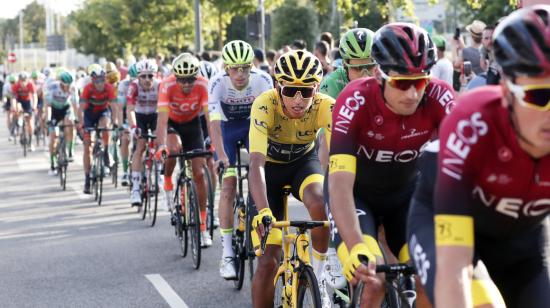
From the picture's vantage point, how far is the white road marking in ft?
26.3

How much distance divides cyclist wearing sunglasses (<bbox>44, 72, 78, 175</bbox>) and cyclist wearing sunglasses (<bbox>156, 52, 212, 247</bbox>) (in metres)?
6.26

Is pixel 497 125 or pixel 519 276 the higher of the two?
pixel 497 125

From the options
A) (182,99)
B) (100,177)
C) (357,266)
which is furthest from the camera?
(100,177)

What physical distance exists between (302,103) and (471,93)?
309 cm

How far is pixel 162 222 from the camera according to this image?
12.6 metres

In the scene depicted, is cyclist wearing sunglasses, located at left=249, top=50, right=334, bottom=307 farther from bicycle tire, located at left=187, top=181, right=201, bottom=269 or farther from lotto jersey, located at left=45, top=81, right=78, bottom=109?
lotto jersey, located at left=45, top=81, right=78, bottom=109

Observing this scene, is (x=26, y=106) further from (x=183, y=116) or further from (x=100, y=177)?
(x=183, y=116)

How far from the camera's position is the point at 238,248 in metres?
8.18

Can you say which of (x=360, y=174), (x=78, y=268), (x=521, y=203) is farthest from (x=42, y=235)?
(x=521, y=203)

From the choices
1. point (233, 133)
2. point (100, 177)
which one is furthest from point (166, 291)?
point (100, 177)

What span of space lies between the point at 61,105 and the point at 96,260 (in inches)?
345

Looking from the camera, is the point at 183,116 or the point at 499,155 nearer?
the point at 499,155

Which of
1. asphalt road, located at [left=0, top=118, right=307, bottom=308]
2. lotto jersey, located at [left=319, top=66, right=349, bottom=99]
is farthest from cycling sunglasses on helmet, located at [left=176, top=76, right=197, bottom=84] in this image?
lotto jersey, located at [left=319, top=66, right=349, bottom=99]

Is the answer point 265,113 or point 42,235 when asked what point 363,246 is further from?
point 42,235
